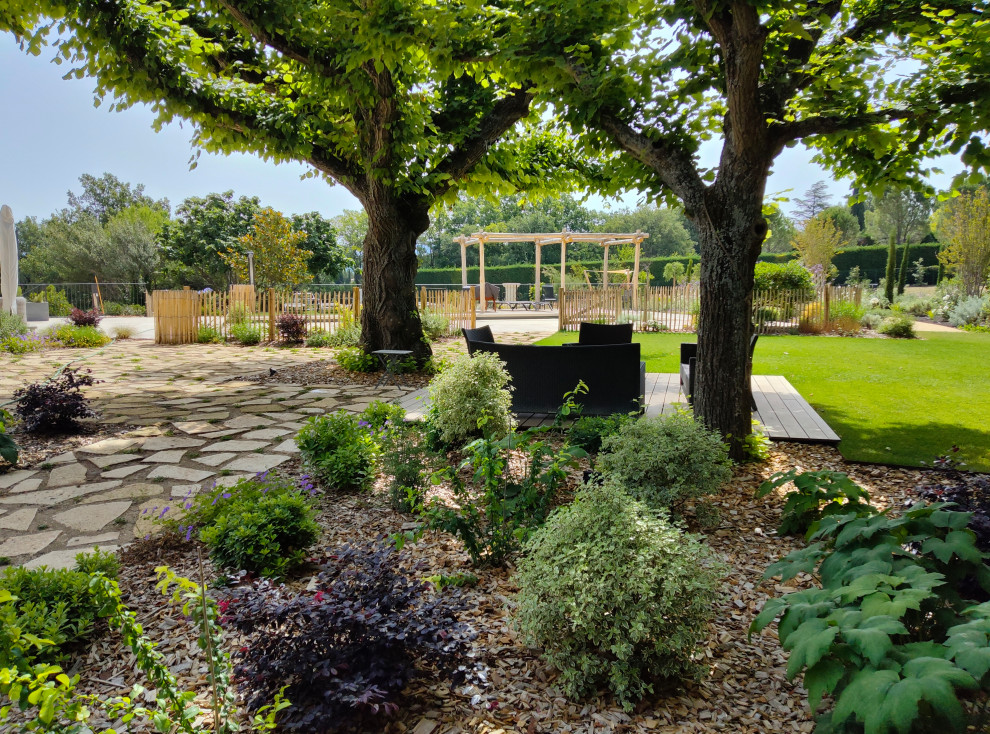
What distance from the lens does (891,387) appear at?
24.0 feet

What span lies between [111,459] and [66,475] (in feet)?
1.18

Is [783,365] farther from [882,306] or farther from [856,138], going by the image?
[882,306]

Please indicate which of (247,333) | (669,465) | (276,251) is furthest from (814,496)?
(276,251)

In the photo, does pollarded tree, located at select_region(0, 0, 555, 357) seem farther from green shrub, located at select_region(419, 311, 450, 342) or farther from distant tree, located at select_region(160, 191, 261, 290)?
distant tree, located at select_region(160, 191, 261, 290)

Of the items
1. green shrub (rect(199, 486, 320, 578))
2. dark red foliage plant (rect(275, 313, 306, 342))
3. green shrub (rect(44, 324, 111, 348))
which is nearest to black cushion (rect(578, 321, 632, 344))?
green shrub (rect(199, 486, 320, 578))

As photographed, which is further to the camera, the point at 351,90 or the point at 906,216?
the point at 906,216

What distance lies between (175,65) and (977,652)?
343 inches

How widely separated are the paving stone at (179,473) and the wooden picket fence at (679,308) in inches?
446

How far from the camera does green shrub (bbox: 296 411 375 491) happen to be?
3808 mm

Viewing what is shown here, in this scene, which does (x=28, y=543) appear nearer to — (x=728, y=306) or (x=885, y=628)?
(x=885, y=628)

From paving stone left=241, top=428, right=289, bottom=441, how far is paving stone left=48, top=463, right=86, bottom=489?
118 centimetres

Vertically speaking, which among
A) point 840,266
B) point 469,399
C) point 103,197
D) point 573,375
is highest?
point 103,197

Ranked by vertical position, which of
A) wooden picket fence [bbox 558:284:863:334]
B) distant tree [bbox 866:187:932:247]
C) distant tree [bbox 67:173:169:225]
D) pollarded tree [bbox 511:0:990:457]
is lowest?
wooden picket fence [bbox 558:284:863:334]

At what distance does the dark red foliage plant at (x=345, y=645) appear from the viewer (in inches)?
66.6
